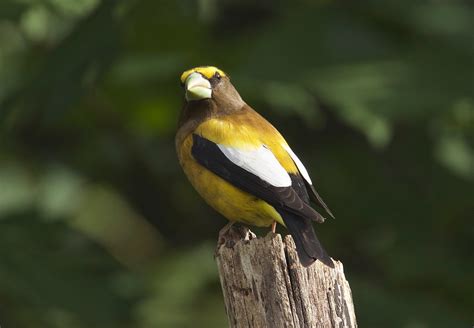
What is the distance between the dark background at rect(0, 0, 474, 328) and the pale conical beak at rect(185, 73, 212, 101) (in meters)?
1.20

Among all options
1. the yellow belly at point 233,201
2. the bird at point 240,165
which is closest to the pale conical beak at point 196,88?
the bird at point 240,165

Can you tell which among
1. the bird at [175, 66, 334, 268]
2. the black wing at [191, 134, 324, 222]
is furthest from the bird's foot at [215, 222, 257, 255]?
the black wing at [191, 134, 324, 222]

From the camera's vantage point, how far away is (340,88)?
24.2 feet

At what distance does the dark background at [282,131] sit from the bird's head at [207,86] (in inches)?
44.5

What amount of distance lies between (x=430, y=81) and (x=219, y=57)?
59.7 inches

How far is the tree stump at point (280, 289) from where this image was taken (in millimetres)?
4035

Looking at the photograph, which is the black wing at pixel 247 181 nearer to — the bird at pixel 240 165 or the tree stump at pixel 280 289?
the bird at pixel 240 165

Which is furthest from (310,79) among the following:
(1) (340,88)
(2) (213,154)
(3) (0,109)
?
(2) (213,154)

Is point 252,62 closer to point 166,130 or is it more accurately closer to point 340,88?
point 340,88

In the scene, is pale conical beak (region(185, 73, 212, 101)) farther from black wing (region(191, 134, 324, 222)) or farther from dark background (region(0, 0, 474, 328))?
dark background (region(0, 0, 474, 328))

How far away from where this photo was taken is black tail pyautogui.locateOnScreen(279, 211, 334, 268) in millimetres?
4145

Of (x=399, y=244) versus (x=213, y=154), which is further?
(x=399, y=244)

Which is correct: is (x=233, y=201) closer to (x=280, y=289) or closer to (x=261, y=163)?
(x=261, y=163)

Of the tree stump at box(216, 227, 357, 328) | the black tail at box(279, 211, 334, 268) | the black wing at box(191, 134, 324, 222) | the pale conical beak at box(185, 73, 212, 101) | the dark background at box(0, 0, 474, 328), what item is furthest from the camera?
the dark background at box(0, 0, 474, 328)
